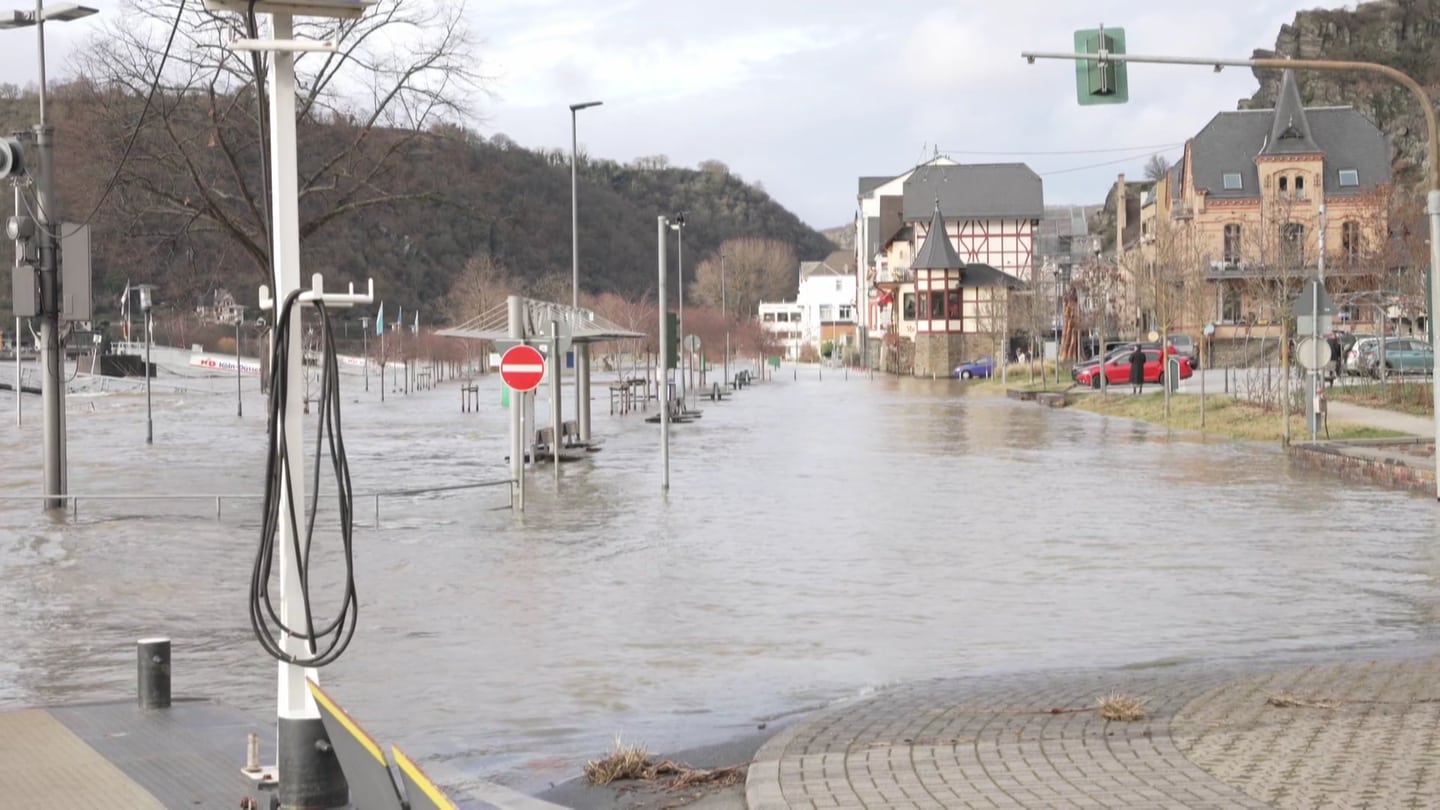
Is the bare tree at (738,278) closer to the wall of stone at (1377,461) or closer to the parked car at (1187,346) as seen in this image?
the parked car at (1187,346)

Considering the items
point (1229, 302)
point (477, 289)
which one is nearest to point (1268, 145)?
point (1229, 302)

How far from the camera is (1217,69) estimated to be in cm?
2116

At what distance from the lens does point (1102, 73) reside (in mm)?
20375

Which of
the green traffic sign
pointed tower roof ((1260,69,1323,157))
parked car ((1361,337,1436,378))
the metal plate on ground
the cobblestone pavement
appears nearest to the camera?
the metal plate on ground

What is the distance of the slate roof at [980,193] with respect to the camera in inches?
4274

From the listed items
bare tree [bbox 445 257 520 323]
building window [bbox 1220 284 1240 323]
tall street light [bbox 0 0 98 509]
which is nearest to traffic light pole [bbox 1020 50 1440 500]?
tall street light [bbox 0 0 98 509]

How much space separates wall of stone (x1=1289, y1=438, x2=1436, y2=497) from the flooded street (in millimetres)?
657

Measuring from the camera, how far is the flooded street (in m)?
9.98

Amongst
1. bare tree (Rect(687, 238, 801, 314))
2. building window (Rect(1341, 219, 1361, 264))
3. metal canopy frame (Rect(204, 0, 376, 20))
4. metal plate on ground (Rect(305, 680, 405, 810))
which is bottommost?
metal plate on ground (Rect(305, 680, 405, 810))

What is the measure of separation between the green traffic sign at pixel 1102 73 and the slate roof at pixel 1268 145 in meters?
71.6

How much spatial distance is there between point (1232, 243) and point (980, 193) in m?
23.5

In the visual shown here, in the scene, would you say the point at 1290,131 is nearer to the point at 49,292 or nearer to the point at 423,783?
the point at 49,292

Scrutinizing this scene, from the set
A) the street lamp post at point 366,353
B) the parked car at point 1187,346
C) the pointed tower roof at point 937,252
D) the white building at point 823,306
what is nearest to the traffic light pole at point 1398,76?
the parked car at point 1187,346

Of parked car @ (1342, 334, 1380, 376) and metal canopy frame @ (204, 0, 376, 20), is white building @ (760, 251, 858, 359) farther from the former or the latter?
metal canopy frame @ (204, 0, 376, 20)
